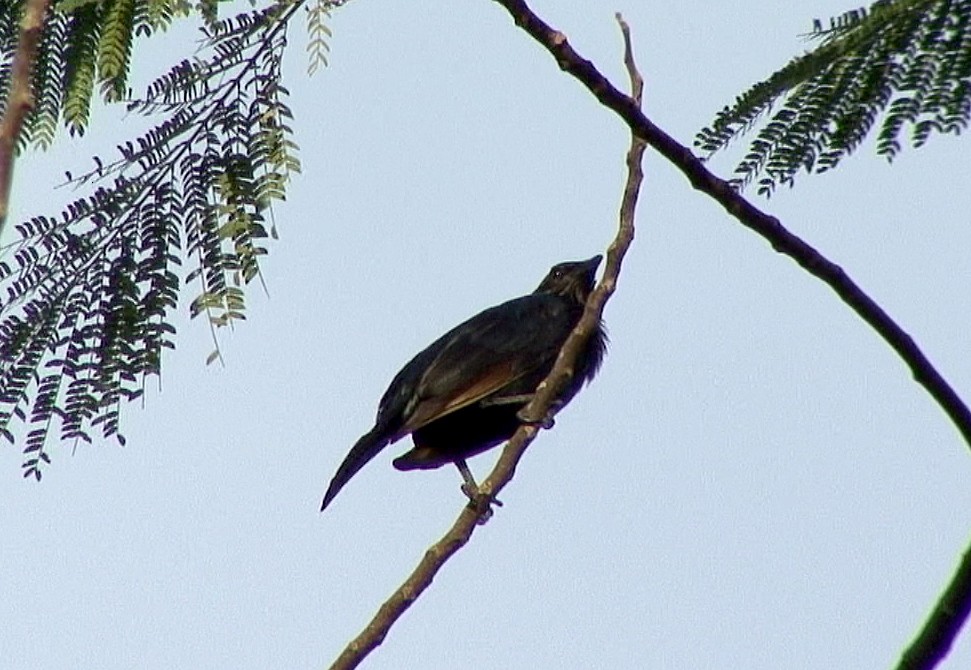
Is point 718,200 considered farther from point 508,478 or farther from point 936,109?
point 508,478

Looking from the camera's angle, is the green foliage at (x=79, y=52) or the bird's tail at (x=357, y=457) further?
the bird's tail at (x=357, y=457)

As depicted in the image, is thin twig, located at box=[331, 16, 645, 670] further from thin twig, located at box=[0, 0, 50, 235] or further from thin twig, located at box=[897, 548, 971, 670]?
thin twig, located at box=[0, 0, 50, 235]

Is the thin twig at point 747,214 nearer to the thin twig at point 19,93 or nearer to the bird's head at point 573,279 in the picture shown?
the thin twig at point 19,93

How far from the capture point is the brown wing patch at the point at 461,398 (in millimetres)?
5934


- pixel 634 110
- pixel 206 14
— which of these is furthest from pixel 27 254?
pixel 634 110

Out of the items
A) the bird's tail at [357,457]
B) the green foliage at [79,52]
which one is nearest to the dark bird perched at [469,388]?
the bird's tail at [357,457]

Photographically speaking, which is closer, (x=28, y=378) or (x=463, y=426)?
(x=28, y=378)

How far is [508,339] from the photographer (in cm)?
646

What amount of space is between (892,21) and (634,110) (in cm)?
38

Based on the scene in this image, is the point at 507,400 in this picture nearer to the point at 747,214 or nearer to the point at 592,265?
the point at 592,265

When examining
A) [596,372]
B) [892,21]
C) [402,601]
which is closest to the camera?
[892,21]

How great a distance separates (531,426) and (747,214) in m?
1.60

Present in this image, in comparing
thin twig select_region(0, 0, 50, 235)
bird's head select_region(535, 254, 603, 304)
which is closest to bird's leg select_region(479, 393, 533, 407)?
bird's head select_region(535, 254, 603, 304)

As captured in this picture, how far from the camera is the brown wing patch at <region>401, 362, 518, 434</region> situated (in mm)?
5934
